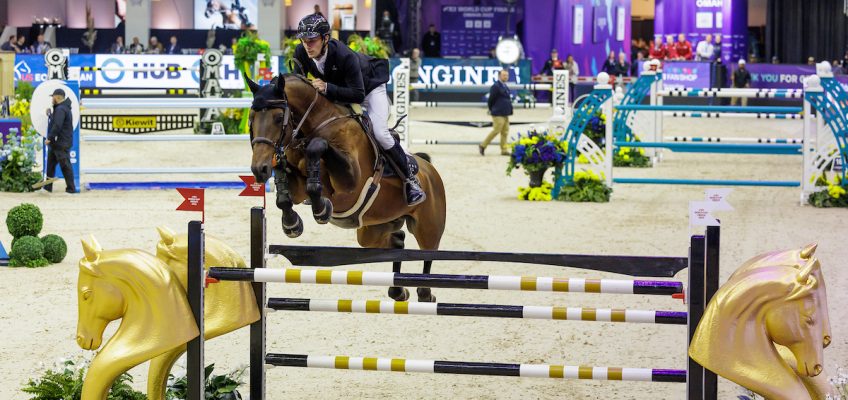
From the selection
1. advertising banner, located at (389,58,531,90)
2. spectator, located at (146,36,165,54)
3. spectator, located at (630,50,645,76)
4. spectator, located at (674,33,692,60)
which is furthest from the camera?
spectator, located at (630,50,645,76)

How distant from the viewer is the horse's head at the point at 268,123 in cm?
509

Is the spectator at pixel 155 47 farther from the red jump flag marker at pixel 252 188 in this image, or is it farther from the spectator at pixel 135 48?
the red jump flag marker at pixel 252 188

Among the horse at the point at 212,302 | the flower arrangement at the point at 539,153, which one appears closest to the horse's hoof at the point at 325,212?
the horse at the point at 212,302

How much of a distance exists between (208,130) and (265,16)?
12189mm

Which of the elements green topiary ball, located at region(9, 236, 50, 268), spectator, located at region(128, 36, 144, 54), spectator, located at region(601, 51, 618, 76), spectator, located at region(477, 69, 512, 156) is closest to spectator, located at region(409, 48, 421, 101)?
spectator, located at region(601, 51, 618, 76)

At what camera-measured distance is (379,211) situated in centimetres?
614

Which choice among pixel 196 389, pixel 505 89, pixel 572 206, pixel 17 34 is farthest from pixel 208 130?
pixel 196 389

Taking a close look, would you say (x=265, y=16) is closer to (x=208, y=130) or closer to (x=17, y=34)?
(x=17, y=34)

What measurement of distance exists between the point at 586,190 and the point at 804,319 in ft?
31.6

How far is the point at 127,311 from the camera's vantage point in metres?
4.05

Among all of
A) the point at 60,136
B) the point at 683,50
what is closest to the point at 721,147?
the point at 60,136

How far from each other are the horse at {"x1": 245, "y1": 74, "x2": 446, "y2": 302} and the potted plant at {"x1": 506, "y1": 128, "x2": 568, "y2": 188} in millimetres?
6712

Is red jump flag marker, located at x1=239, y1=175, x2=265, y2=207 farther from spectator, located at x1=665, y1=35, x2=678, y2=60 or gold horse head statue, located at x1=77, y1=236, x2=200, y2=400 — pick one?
spectator, located at x1=665, y1=35, x2=678, y2=60

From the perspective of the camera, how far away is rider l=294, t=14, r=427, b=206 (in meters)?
5.63
